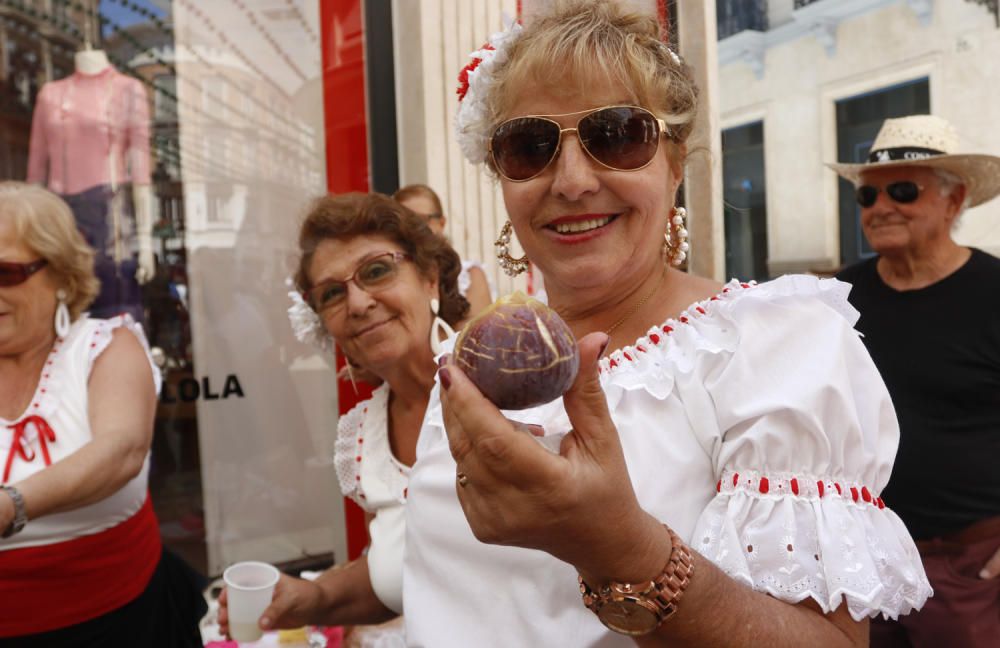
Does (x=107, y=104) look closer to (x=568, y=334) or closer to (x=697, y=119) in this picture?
(x=697, y=119)

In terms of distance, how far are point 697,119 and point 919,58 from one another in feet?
8.84

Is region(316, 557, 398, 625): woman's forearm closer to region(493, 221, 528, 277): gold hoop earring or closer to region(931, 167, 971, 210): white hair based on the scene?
region(493, 221, 528, 277): gold hoop earring

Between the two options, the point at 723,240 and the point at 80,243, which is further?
the point at 723,240

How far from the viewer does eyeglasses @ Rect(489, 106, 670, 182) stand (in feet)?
4.29

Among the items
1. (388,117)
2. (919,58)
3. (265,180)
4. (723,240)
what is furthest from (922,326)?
(265,180)

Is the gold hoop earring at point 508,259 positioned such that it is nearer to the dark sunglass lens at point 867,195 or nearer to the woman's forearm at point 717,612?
the woman's forearm at point 717,612

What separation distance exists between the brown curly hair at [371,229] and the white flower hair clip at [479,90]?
2.26 ft

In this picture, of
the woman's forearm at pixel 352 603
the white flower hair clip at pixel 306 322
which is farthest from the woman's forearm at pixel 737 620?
the white flower hair clip at pixel 306 322

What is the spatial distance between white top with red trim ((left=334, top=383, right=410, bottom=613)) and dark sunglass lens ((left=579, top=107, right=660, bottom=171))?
122 centimetres

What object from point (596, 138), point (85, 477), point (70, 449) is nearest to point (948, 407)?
point (596, 138)

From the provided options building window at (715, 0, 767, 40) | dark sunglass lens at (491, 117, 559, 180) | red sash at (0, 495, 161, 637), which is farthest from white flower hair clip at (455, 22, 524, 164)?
building window at (715, 0, 767, 40)

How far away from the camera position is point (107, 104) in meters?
4.09

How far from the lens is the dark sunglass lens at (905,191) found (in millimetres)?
3188

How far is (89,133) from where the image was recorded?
4066mm
